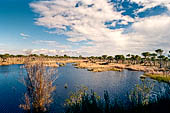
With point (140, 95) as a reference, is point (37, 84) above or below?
below

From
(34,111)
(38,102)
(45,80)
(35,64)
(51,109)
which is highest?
(35,64)

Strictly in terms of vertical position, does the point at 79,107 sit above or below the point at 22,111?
above

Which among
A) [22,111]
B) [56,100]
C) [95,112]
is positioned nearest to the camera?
[95,112]

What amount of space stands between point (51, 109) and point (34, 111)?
391cm

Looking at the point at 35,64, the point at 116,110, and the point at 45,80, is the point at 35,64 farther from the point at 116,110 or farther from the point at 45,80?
the point at 116,110

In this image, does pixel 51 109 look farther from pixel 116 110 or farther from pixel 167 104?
pixel 167 104

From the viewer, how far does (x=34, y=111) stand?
55.2ft

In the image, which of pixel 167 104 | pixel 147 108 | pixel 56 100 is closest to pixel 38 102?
pixel 56 100

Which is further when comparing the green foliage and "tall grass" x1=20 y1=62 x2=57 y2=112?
A: "tall grass" x1=20 y1=62 x2=57 y2=112

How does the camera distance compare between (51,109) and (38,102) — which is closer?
(38,102)

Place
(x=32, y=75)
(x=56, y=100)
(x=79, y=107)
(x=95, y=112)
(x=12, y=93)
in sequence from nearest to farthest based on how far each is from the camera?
(x=95, y=112)
(x=79, y=107)
(x=32, y=75)
(x=56, y=100)
(x=12, y=93)

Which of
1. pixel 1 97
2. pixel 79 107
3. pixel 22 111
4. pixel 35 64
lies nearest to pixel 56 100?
pixel 22 111

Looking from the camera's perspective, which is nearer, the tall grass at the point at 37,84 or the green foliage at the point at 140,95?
the green foliage at the point at 140,95

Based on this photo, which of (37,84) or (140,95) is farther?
(37,84)
